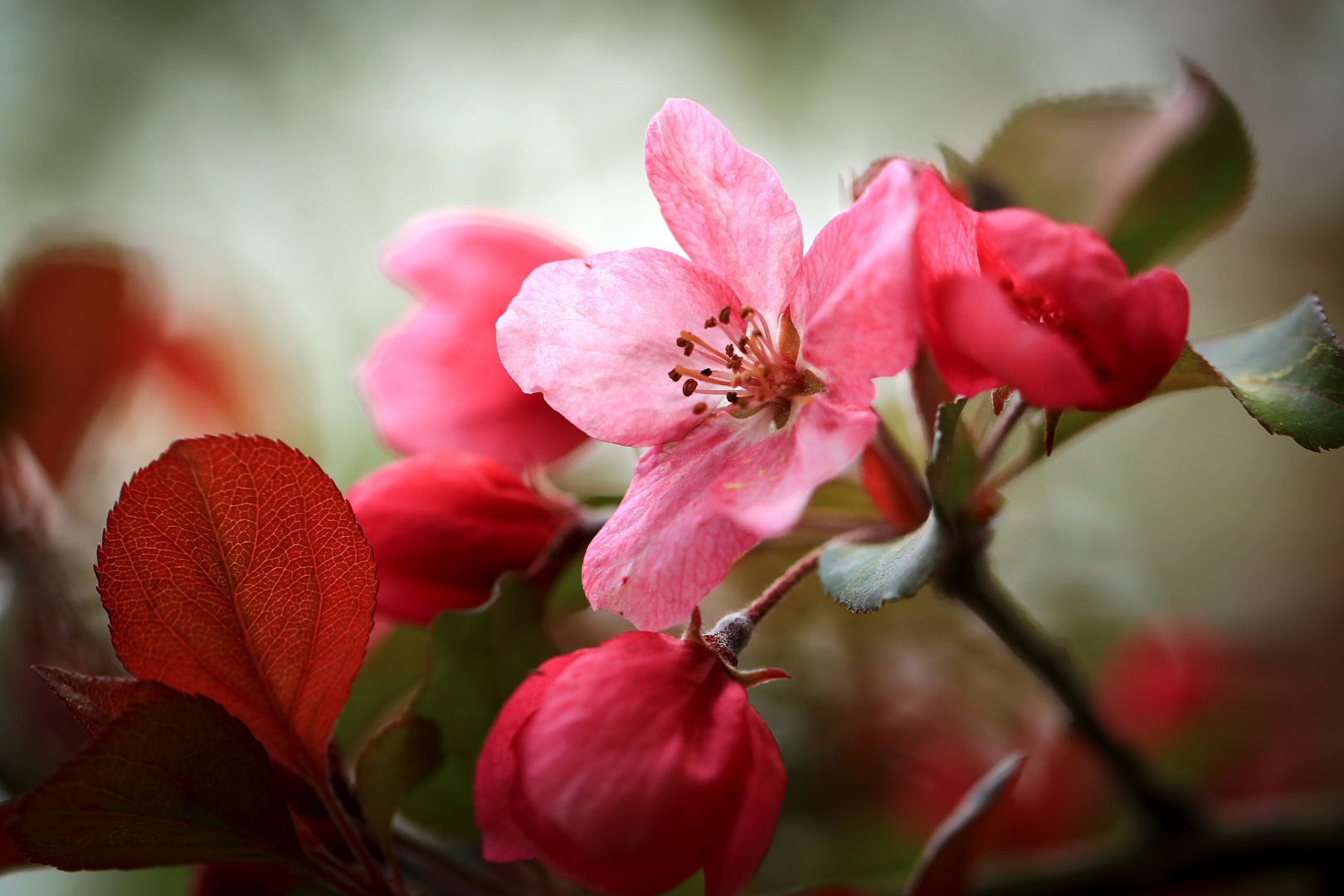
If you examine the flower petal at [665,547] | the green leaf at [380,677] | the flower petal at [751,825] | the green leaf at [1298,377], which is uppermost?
the flower petal at [665,547]

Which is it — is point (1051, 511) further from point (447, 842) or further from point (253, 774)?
point (253, 774)

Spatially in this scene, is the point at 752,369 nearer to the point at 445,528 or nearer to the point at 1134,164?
the point at 445,528

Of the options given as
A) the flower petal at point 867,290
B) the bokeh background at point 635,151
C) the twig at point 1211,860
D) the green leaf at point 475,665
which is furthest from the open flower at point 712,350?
the bokeh background at point 635,151

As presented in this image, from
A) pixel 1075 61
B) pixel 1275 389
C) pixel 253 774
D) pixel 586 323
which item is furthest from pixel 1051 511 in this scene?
pixel 1075 61

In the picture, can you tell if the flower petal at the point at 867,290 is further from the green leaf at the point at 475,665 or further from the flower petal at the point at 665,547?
the green leaf at the point at 475,665

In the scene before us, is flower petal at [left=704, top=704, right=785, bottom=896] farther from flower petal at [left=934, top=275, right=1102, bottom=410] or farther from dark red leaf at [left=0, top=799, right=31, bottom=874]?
dark red leaf at [left=0, top=799, right=31, bottom=874]

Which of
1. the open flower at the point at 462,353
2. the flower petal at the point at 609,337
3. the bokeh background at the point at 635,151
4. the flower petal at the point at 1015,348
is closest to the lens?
the flower petal at the point at 1015,348
